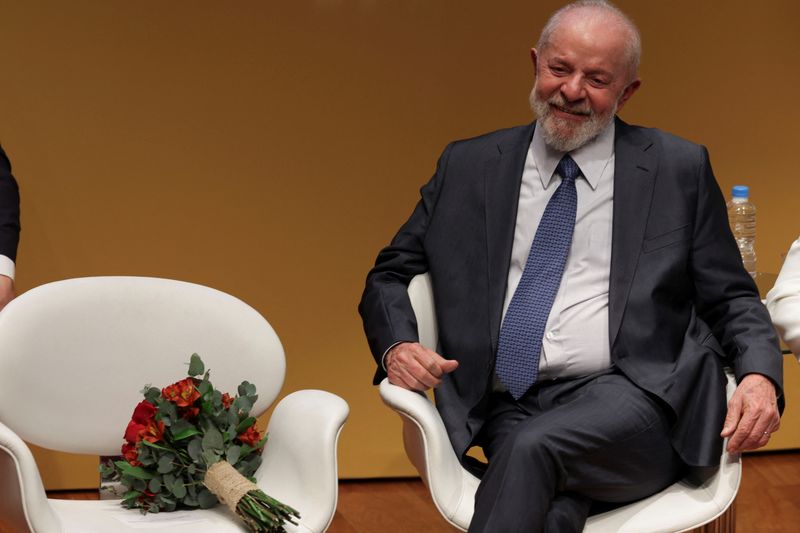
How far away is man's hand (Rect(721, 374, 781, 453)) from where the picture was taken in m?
2.87

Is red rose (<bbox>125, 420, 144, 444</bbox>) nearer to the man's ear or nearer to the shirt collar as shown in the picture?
the shirt collar

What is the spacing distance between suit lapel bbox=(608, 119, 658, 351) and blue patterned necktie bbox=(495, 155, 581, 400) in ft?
0.39

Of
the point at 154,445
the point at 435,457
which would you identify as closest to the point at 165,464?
the point at 154,445

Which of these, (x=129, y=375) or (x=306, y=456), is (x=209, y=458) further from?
(x=129, y=375)

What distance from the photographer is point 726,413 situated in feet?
9.86

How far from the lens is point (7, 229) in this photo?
3.47 metres

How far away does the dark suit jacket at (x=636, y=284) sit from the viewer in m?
3.04

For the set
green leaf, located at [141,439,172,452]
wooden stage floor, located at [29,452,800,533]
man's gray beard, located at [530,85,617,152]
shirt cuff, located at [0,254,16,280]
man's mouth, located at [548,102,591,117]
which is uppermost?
man's mouth, located at [548,102,591,117]

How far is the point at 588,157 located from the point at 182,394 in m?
1.22

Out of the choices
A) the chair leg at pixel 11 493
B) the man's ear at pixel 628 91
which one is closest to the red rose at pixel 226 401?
the chair leg at pixel 11 493

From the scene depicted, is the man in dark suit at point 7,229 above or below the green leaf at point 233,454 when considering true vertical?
above

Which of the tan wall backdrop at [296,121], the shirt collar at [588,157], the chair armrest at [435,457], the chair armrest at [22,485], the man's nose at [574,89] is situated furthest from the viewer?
the tan wall backdrop at [296,121]

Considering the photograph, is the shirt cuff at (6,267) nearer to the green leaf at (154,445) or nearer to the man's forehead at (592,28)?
the green leaf at (154,445)

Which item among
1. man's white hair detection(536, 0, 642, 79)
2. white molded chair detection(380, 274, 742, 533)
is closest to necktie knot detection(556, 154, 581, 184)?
man's white hair detection(536, 0, 642, 79)
